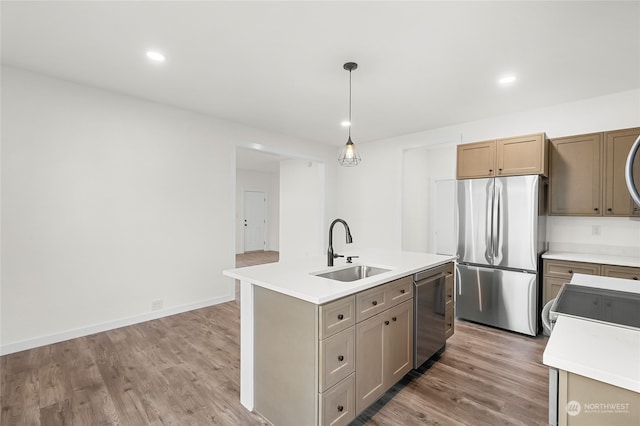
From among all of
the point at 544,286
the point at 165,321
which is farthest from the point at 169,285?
the point at 544,286

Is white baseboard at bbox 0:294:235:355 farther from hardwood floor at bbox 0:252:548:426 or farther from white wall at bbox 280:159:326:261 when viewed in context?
white wall at bbox 280:159:326:261

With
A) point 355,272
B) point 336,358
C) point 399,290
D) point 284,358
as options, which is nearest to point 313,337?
point 336,358

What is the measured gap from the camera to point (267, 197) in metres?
10.2

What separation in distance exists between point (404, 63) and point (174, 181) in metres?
3.06

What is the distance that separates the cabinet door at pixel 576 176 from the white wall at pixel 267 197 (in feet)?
25.5

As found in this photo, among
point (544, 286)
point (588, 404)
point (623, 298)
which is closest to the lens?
point (588, 404)

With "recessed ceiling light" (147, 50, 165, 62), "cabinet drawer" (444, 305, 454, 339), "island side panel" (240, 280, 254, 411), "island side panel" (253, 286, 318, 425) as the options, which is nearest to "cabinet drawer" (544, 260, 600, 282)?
"cabinet drawer" (444, 305, 454, 339)

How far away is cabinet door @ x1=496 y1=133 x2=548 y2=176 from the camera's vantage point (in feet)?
10.8

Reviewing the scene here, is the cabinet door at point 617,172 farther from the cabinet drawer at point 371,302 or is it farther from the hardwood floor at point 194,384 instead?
the cabinet drawer at point 371,302

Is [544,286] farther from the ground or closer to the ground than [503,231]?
→ closer to the ground

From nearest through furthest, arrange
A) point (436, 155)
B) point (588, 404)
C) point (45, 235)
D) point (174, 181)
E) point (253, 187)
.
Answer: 1. point (588, 404)
2. point (45, 235)
3. point (174, 181)
4. point (436, 155)
5. point (253, 187)

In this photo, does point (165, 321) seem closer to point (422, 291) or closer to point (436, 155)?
point (422, 291)

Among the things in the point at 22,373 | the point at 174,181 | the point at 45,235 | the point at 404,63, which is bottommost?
the point at 22,373

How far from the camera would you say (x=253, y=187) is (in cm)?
971
